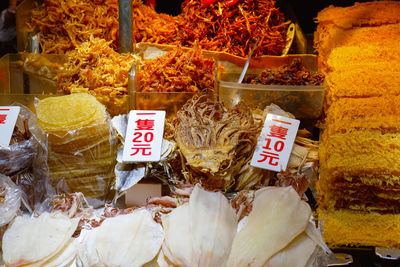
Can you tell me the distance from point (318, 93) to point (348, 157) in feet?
0.93

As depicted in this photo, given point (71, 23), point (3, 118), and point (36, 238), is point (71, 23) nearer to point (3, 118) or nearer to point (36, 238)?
point (3, 118)

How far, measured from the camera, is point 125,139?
1.46 m

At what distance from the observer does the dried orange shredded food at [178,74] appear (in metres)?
1.81

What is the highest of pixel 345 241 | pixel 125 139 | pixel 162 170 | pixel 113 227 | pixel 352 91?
pixel 352 91

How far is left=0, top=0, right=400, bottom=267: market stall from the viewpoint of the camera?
1205 millimetres

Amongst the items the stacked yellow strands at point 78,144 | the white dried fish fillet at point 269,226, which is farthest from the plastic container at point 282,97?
the stacked yellow strands at point 78,144

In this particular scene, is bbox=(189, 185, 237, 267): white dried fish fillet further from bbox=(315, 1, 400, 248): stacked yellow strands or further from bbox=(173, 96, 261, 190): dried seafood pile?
bbox=(315, 1, 400, 248): stacked yellow strands

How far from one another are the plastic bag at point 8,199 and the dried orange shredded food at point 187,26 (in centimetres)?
115

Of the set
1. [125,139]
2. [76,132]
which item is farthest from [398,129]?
[76,132]

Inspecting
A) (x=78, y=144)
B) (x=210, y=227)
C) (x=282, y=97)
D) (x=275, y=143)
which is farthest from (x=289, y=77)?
(x=78, y=144)

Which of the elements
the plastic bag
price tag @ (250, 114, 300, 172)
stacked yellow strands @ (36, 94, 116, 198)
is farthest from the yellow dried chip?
price tag @ (250, 114, 300, 172)

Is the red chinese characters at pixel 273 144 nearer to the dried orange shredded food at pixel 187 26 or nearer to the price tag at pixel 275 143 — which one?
the price tag at pixel 275 143

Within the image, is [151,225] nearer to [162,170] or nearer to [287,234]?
[162,170]

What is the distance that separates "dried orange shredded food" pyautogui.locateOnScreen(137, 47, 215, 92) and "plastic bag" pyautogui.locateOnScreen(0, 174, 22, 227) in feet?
2.26
